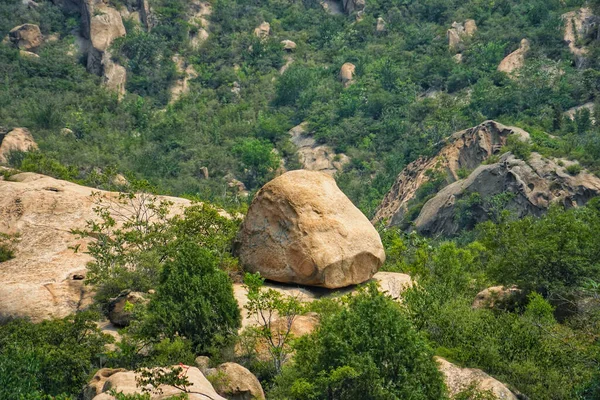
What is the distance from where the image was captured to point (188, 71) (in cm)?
10150

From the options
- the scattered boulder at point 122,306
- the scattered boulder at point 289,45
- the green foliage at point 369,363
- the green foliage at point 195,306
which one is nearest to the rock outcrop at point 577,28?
the scattered boulder at point 289,45

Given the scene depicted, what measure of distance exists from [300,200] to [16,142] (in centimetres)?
4998

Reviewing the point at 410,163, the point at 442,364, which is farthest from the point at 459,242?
the point at 442,364

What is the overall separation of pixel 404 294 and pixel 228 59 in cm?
7806

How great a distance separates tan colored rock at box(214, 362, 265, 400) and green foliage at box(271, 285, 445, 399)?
0.93m

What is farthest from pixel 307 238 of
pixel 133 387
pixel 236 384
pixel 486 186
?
pixel 486 186

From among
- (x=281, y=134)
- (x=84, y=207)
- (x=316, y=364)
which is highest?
(x=316, y=364)

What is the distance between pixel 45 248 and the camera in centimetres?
3491

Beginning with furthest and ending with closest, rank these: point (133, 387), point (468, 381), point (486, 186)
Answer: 1. point (486, 186)
2. point (468, 381)
3. point (133, 387)

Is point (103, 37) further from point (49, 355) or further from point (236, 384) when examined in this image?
point (236, 384)

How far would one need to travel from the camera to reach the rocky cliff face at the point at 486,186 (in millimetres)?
58938

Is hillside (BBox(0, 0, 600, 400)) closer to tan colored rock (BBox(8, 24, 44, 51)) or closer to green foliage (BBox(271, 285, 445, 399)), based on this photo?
green foliage (BBox(271, 285, 445, 399))

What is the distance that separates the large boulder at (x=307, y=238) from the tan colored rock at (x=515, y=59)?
5849cm

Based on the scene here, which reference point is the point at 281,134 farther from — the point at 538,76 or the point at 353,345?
the point at 353,345
